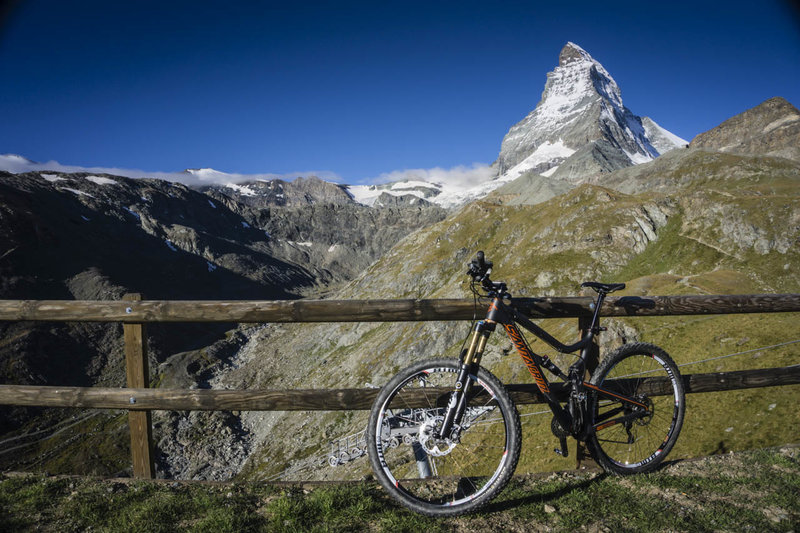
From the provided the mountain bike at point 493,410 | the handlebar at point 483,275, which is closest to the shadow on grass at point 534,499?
the mountain bike at point 493,410

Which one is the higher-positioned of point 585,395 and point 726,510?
point 585,395

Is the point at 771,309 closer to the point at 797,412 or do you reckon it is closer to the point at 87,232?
the point at 797,412

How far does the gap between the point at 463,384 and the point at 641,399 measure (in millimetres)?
3069

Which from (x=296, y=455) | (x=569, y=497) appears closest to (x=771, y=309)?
(x=569, y=497)

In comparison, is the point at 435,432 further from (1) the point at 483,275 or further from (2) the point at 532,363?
(1) the point at 483,275

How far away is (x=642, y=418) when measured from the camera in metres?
5.75

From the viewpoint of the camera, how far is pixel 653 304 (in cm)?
595

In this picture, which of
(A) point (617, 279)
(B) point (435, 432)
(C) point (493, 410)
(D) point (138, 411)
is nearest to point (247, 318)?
(D) point (138, 411)

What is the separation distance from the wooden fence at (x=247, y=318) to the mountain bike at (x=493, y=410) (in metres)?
0.40

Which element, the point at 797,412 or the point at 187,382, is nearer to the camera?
the point at 797,412

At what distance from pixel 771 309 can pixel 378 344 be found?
76563 millimetres

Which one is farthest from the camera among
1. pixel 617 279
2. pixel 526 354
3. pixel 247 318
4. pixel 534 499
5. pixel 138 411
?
pixel 617 279

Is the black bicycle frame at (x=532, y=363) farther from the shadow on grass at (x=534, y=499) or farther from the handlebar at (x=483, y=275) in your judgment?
the shadow on grass at (x=534, y=499)

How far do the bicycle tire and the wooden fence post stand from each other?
254 inches
